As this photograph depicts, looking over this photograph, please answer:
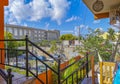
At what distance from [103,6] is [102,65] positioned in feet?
5.29

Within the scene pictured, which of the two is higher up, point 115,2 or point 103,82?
point 115,2

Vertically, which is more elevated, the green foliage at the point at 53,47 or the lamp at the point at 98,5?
the lamp at the point at 98,5

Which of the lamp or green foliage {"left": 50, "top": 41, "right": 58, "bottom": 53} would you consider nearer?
the lamp

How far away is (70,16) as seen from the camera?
41.1m

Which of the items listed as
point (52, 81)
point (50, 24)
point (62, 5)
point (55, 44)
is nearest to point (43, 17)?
point (50, 24)

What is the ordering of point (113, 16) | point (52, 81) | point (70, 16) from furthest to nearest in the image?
point (70, 16), point (52, 81), point (113, 16)

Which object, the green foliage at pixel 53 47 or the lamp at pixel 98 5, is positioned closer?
the lamp at pixel 98 5

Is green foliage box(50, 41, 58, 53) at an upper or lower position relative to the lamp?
lower

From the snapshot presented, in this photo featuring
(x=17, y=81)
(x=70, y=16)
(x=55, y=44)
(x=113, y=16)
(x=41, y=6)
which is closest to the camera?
(x=17, y=81)

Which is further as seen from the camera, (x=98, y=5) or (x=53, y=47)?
(x=53, y=47)

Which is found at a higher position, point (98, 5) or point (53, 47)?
point (98, 5)

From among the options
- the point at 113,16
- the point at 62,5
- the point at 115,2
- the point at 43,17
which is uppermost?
the point at 62,5

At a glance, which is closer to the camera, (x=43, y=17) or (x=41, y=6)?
(x=41, y=6)

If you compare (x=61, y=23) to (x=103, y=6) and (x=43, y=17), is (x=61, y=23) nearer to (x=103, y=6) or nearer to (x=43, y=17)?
(x=43, y=17)
